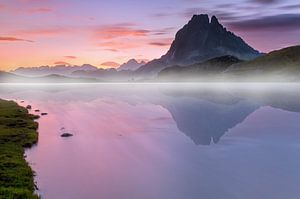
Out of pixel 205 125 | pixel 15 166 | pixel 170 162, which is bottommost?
pixel 205 125

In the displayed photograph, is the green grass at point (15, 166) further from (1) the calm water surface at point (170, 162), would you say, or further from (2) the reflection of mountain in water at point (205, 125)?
(2) the reflection of mountain in water at point (205, 125)

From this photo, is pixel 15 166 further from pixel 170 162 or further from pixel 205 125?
pixel 205 125

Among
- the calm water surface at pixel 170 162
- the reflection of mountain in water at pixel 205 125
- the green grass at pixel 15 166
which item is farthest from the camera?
the reflection of mountain in water at pixel 205 125

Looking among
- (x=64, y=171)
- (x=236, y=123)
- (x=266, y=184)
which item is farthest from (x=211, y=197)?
(x=236, y=123)

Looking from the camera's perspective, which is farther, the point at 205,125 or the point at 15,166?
the point at 205,125

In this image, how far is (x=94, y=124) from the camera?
7894 centimetres

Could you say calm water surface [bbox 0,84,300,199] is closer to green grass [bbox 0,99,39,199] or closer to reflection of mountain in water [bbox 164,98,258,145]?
reflection of mountain in water [bbox 164,98,258,145]

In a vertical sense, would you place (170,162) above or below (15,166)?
below

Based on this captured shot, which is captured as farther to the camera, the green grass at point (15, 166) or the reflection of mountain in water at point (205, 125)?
the reflection of mountain in water at point (205, 125)

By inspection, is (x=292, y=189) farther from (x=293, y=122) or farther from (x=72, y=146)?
(x=293, y=122)

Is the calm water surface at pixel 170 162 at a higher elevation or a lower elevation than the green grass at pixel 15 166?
lower

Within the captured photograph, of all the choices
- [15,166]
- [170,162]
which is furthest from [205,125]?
[15,166]

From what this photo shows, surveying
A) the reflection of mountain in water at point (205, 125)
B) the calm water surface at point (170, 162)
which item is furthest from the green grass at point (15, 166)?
the reflection of mountain in water at point (205, 125)

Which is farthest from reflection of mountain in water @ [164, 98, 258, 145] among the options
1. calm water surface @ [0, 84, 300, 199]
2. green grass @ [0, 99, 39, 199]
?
green grass @ [0, 99, 39, 199]
